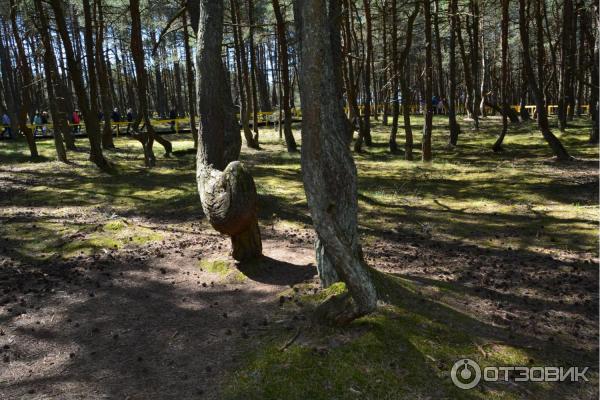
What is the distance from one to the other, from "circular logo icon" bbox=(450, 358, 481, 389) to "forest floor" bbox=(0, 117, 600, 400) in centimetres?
8

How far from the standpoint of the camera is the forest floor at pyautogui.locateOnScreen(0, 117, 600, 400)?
173 inches

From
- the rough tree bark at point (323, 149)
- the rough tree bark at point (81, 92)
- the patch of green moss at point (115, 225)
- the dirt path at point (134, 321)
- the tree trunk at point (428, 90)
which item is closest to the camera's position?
the rough tree bark at point (323, 149)

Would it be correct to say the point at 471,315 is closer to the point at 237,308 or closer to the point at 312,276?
the point at 312,276

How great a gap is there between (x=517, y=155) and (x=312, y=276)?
15.0 metres

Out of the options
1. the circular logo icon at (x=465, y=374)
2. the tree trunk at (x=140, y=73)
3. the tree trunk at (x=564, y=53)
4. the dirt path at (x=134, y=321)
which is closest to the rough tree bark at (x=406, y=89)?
the tree trunk at (x=564, y=53)

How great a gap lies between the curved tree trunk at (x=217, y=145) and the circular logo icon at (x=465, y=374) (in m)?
3.47

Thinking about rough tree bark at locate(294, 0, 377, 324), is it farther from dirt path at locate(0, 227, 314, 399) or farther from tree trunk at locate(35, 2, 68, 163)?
tree trunk at locate(35, 2, 68, 163)

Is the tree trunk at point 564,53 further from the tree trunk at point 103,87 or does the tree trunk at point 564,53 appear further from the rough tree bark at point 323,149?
the tree trunk at point 103,87

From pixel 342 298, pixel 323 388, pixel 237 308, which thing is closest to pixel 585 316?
pixel 342 298

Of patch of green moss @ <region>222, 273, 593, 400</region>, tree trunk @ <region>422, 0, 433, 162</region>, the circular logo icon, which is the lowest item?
the circular logo icon

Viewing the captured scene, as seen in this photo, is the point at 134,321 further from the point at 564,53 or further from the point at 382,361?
the point at 564,53

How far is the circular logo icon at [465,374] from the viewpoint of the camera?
4.25 meters

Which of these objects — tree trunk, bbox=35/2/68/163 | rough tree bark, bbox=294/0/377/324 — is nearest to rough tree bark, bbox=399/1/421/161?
rough tree bark, bbox=294/0/377/324

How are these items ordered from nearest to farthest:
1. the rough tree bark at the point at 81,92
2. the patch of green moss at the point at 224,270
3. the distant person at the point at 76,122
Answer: the patch of green moss at the point at 224,270, the rough tree bark at the point at 81,92, the distant person at the point at 76,122
